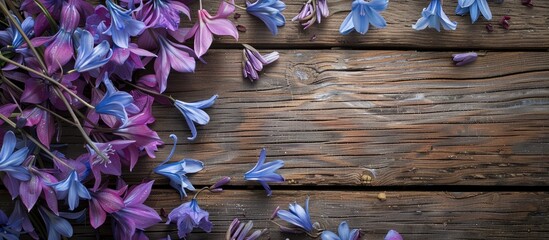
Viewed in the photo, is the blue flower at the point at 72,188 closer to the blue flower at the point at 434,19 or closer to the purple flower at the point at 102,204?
the purple flower at the point at 102,204

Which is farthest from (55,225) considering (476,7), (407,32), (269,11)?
(476,7)

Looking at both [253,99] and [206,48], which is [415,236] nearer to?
[253,99]

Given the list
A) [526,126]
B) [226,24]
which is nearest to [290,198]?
[226,24]

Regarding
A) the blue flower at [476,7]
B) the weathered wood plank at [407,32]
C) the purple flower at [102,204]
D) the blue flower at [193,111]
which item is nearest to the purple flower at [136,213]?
the purple flower at [102,204]

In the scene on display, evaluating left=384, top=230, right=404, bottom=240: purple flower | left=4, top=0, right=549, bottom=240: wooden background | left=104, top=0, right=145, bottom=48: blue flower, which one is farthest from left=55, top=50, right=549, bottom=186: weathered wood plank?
left=104, top=0, right=145, bottom=48: blue flower

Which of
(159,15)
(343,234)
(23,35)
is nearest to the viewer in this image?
(23,35)

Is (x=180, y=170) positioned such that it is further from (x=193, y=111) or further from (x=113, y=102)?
(x=113, y=102)
